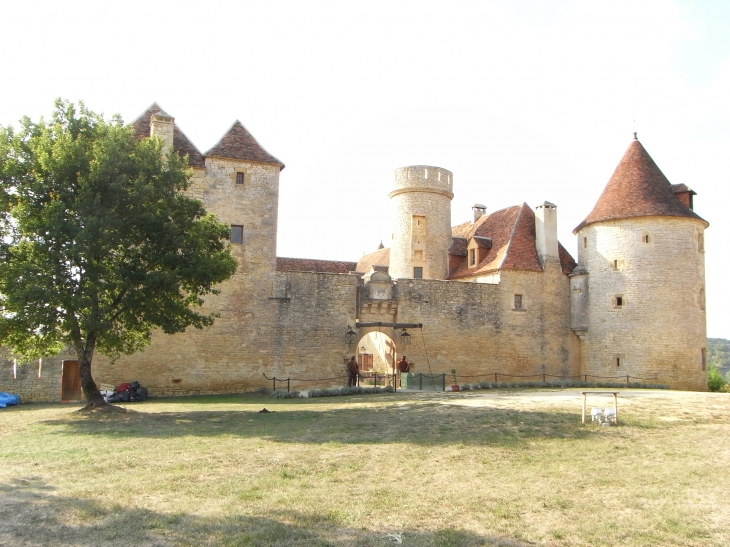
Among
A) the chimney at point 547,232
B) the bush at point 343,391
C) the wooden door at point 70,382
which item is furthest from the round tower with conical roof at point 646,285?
the wooden door at point 70,382

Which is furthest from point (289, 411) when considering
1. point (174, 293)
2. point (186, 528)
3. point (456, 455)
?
Answer: point (186, 528)

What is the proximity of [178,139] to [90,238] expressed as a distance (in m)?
11.8

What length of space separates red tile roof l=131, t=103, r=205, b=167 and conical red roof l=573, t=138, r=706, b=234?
747 inches

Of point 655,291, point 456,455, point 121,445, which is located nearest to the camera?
point 456,455

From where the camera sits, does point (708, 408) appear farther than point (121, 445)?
Yes

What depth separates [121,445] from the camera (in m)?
12.2

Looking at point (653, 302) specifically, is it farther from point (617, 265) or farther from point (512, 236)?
point (512, 236)

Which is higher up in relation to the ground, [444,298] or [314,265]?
[314,265]

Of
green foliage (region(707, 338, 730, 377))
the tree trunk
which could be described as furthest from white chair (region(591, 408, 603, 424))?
green foliage (region(707, 338, 730, 377))

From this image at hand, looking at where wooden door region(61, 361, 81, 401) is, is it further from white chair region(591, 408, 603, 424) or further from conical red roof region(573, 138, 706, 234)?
conical red roof region(573, 138, 706, 234)

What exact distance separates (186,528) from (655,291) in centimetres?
2726

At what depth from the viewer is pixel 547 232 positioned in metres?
32.0

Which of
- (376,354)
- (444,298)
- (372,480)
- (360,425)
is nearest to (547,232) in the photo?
(444,298)

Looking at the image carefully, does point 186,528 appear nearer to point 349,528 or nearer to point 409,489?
point 349,528
